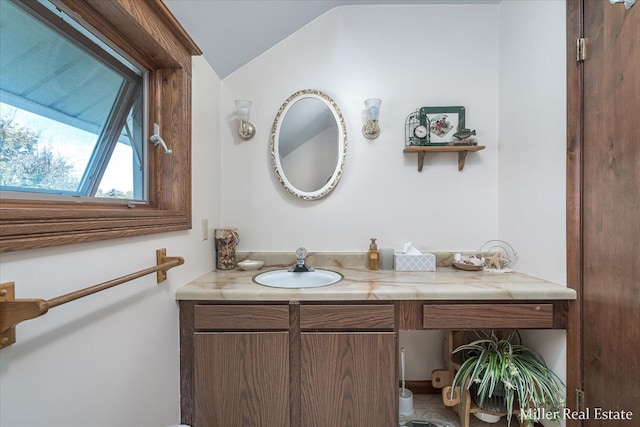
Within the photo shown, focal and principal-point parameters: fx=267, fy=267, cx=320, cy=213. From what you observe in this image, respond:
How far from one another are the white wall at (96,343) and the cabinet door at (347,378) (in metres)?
0.58

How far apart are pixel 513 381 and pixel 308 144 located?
62.1 inches

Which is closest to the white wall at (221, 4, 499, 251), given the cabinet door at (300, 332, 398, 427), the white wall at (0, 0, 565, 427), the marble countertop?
the white wall at (0, 0, 565, 427)

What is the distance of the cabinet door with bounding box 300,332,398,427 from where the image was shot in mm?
1171

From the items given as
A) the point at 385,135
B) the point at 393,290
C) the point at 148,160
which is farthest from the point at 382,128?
the point at 148,160

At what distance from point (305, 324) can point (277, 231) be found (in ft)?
2.24

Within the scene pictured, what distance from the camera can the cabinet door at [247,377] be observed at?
3.83 ft

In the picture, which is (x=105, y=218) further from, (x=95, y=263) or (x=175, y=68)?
(x=175, y=68)

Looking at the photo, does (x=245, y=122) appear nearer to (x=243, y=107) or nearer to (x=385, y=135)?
(x=243, y=107)

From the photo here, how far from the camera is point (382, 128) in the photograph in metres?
1.69

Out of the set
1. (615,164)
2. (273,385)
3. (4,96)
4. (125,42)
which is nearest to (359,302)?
(273,385)

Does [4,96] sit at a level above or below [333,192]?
above

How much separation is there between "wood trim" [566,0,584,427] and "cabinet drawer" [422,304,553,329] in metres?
0.09

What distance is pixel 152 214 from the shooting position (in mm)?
1014

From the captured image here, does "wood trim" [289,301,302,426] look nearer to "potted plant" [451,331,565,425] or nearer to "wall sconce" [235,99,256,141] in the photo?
"potted plant" [451,331,565,425]
